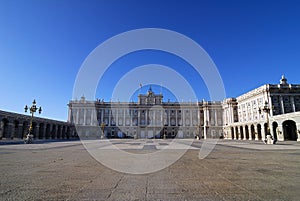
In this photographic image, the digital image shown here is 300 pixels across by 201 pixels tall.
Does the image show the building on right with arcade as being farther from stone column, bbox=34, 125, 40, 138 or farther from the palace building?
stone column, bbox=34, 125, 40, 138

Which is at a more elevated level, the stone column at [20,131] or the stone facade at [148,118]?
the stone facade at [148,118]

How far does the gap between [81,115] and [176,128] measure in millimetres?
41441

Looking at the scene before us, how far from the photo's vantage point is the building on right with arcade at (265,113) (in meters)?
39.3

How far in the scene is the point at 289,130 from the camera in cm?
4259

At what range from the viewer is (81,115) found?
79000mm

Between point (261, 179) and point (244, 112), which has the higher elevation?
point (244, 112)

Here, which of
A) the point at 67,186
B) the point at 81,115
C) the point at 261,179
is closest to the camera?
the point at 67,186

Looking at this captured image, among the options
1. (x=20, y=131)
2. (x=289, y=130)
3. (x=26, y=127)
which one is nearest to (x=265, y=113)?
(x=289, y=130)

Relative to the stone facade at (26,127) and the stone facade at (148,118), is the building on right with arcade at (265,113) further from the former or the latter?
the stone facade at (26,127)

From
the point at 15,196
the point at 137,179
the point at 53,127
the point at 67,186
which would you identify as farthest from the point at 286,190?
the point at 53,127

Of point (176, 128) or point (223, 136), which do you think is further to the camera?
point (176, 128)

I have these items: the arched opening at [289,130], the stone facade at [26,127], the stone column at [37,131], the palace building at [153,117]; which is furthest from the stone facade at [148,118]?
the arched opening at [289,130]

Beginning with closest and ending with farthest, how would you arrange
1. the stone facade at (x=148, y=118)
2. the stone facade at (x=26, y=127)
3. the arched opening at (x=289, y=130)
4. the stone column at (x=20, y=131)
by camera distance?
the stone facade at (x=26, y=127)
the stone column at (x=20, y=131)
the arched opening at (x=289, y=130)
the stone facade at (x=148, y=118)

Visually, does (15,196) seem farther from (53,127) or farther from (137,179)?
(53,127)
